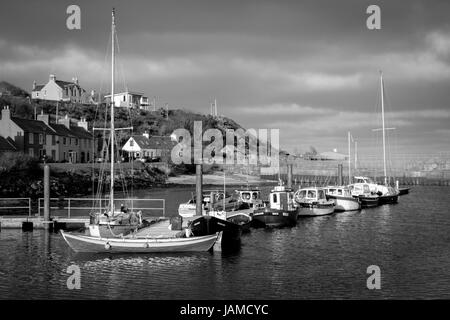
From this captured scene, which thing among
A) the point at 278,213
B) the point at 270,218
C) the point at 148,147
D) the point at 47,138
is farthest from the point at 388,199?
the point at 148,147

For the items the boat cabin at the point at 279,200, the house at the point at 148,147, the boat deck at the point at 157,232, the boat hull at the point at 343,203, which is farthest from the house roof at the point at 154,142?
the boat deck at the point at 157,232

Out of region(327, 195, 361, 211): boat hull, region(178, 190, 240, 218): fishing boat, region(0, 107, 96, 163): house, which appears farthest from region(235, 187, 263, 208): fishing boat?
region(0, 107, 96, 163): house

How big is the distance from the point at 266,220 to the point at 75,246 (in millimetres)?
19919

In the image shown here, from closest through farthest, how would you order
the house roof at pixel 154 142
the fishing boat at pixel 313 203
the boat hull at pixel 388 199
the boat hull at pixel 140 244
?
1. the boat hull at pixel 140 244
2. the fishing boat at pixel 313 203
3. the boat hull at pixel 388 199
4. the house roof at pixel 154 142

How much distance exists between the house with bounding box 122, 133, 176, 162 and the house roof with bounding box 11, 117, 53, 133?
30470mm

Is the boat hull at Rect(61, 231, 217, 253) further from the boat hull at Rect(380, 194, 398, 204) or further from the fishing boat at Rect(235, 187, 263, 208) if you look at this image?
the boat hull at Rect(380, 194, 398, 204)

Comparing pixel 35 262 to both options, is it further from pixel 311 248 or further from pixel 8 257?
pixel 311 248

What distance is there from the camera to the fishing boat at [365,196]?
72.6 metres

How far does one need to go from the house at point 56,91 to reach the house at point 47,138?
60.3 meters

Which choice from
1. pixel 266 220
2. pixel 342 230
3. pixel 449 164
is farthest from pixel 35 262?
pixel 449 164

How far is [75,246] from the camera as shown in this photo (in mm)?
33938

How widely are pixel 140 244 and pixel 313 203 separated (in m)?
30.9

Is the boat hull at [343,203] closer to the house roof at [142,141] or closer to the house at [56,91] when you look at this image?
the house roof at [142,141]
